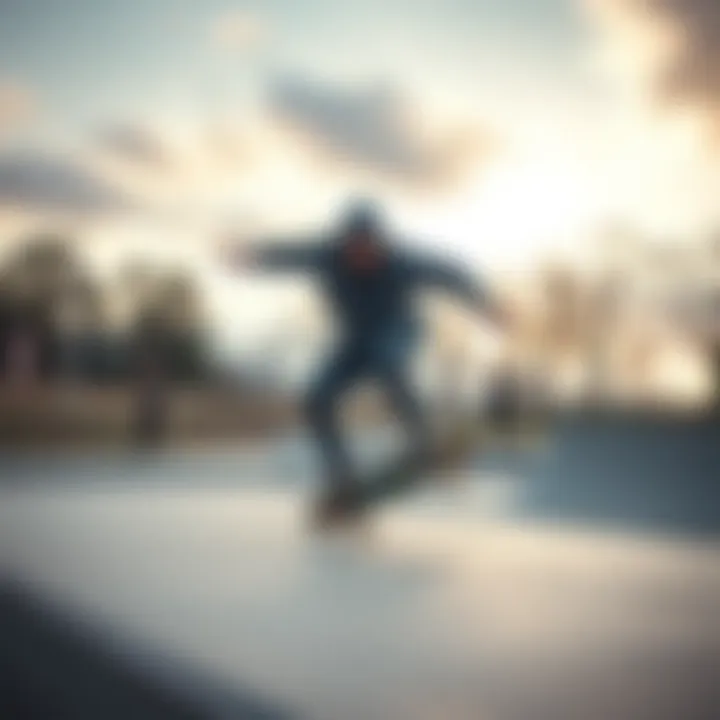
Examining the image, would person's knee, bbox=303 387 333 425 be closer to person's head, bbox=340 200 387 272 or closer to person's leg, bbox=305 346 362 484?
person's leg, bbox=305 346 362 484

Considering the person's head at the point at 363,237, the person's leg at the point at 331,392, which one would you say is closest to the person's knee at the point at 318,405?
the person's leg at the point at 331,392

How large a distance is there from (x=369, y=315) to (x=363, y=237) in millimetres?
81

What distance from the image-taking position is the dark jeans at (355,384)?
1033 millimetres

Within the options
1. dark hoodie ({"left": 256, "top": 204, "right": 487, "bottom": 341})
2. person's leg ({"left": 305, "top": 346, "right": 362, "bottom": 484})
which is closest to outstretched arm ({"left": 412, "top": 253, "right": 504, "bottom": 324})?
dark hoodie ({"left": 256, "top": 204, "right": 487, "bottom": 341})

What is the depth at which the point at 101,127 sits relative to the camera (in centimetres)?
108

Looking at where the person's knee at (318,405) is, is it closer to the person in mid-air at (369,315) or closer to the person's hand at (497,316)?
the person in mid-air at (369,315)

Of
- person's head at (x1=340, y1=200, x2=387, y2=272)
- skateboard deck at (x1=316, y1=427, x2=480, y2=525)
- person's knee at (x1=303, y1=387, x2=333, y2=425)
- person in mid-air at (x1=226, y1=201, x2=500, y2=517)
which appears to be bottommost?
skateboard deck at (x1=316, y1=427, x2=480, y2=525)

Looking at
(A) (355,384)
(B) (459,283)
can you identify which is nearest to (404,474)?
(A) (355,384)

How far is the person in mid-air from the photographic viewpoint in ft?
3.39

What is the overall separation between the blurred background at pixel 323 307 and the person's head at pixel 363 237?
0.06ft

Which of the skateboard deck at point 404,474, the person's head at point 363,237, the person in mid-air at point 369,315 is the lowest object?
the skateboard deck at point 404,474

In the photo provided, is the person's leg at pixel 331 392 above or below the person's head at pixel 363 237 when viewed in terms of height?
below

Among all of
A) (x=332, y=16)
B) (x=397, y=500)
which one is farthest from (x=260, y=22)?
(x=397, y=500)

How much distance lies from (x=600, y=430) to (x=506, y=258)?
20cm
